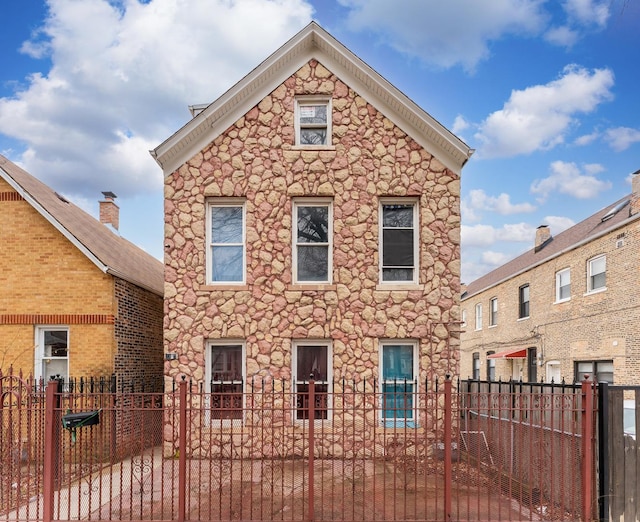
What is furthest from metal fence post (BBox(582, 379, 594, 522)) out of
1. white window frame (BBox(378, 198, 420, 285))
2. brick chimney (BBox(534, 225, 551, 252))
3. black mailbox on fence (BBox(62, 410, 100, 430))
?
brick chimney (BBox(534, 225, 551, 252))

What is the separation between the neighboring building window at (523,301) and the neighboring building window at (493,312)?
286cm

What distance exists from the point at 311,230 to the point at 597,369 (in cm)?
1211

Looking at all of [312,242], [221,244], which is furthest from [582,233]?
[221,244]

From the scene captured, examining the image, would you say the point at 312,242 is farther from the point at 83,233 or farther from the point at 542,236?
the point at 542,236

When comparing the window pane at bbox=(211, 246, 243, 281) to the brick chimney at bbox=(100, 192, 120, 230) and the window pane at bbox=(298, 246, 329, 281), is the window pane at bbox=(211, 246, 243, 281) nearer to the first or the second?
the window pane at bbox=(298, 246, 329, 281)

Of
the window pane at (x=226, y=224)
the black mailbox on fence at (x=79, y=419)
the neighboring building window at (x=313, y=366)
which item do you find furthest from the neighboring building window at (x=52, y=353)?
the neighboring building window at (x=313, y=366)

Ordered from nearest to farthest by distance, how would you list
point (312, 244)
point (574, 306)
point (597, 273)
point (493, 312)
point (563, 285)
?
point (312, 244), point (597, 273), point (574, 306), point (563, 285), point (493, 312)

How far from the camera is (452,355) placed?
37.5 ft

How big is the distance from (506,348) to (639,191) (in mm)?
11004

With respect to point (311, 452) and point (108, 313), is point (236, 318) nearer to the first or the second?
point (108, 313)

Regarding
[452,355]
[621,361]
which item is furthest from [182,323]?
[621,361]

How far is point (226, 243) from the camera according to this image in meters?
11.7

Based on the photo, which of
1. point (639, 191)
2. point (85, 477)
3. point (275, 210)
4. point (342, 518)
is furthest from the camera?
point (639, 191)

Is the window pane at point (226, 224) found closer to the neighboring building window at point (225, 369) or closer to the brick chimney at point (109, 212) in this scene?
the neighboring building window at point (225, 369)
